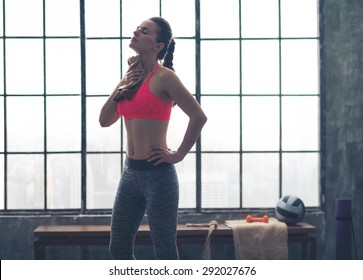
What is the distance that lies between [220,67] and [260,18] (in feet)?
1.63

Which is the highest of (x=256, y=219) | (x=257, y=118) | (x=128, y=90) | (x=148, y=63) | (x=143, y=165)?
(x=148, y=63)

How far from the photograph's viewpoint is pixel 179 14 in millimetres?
4363

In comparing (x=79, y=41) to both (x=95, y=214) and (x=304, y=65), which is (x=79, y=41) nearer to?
(x=95, y=214)

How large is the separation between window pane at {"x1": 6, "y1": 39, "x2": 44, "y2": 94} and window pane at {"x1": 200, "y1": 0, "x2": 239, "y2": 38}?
50.1 inches

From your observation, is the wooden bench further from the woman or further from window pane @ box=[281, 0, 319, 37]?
window pane @ box=[281, 0, 319, 37]

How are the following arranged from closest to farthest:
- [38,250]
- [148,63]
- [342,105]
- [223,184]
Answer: [148,63] → [38,250] → [342,105] → [223,184]

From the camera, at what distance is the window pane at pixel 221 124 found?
439cm

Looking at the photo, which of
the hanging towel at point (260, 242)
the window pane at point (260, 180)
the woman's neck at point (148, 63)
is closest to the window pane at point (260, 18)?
the window pane at point (260, 180)

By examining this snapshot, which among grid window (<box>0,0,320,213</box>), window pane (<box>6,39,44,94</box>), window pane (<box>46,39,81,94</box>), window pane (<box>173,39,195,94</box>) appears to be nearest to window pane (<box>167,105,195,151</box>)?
grid window (<box>0,0,320,213</box>)

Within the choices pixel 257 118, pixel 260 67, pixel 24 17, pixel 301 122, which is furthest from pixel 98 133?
pixel 301 122

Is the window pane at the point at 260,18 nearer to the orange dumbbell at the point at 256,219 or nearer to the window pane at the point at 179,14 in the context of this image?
the window pane at the point at 179,14

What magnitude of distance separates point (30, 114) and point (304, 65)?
2.16m

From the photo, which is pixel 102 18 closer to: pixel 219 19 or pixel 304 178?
pixel 219 19
